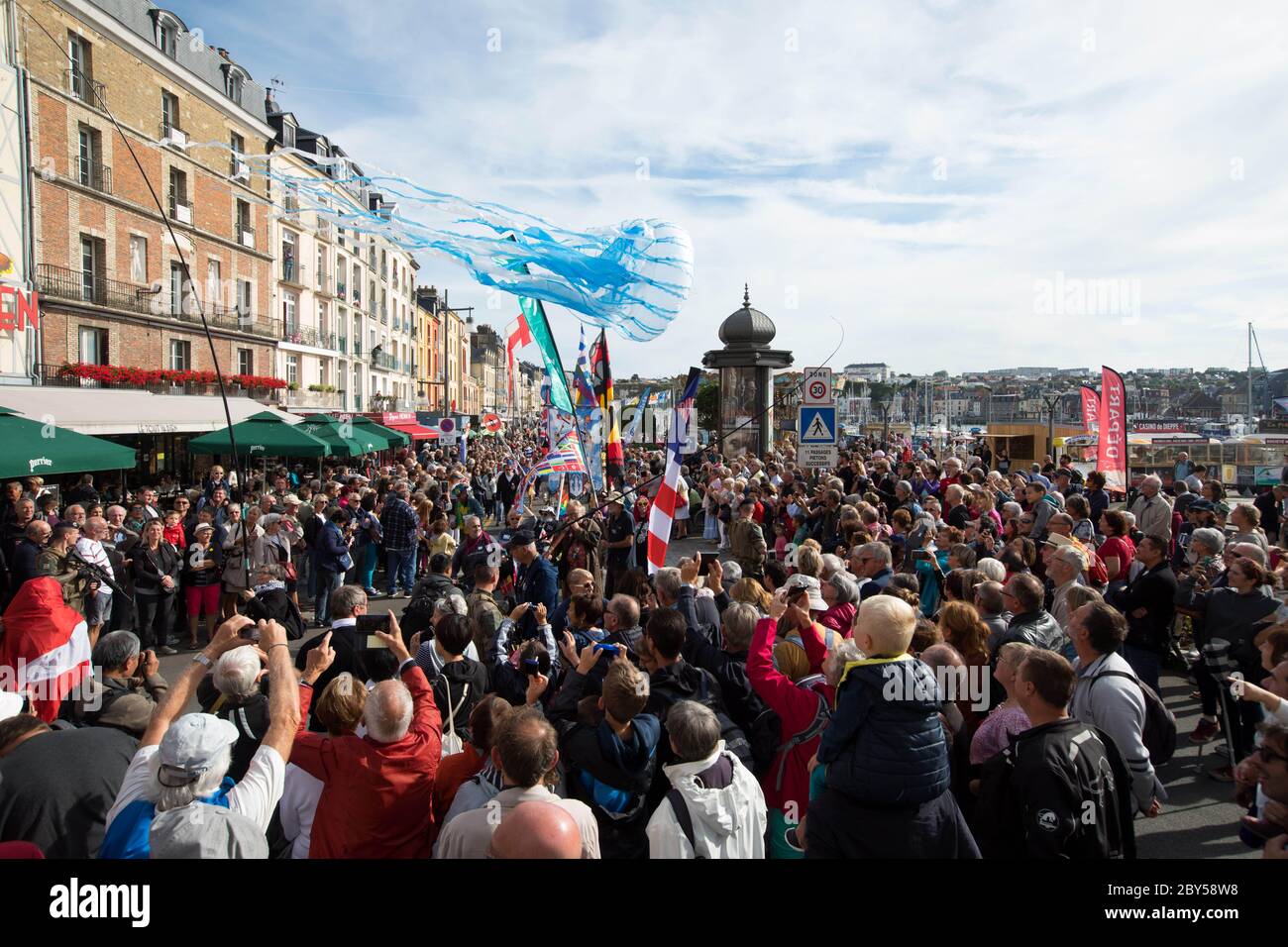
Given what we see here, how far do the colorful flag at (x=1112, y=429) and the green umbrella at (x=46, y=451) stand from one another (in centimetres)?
1436

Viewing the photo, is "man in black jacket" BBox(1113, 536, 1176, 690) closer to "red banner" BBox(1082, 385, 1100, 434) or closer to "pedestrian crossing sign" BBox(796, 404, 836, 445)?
"pedestrian crossing sign" BBox(796, 404, 836, 445)

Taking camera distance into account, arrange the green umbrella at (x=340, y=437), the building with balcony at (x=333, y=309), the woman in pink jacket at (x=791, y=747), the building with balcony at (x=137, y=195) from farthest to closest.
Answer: the building with balcony at (x=333, y=309)
the building with balcony at (x=137, y=195)
the green umbrella at (x=340, y=437)
the woman in pink jacket at (x=791, y=747)

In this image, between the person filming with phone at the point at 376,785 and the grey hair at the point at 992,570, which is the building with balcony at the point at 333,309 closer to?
the grey hair at the point at 992,570

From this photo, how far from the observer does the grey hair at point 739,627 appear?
13.6 ft

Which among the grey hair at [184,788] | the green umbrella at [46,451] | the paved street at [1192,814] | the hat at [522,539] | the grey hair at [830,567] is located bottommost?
the paved street at [1192,814]

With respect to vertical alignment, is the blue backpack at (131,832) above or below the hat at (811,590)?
below

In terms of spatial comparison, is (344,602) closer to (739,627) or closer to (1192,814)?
(739,627)

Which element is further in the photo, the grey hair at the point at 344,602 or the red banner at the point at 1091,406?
the red banner at the point at 1091,406

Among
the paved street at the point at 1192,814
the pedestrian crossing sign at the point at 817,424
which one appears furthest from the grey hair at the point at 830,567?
the pedestrian crossing sign at the point at 817,424

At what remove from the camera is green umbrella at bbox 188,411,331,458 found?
47.4ft

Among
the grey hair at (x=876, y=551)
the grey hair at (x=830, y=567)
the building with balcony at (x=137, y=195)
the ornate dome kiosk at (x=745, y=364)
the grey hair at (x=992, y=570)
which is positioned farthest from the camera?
the ornate dome kiosk at (x=745, y=364)

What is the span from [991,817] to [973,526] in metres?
5.69

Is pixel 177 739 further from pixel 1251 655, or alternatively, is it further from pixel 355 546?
pixel 355 546

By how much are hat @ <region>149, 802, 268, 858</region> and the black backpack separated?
341cm
